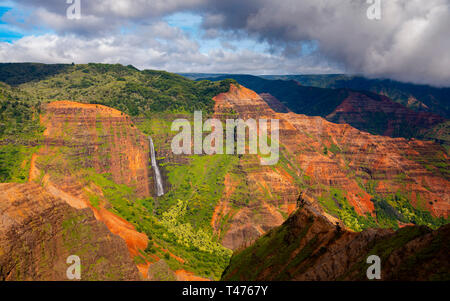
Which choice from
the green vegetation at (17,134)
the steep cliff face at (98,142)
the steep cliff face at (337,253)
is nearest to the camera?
the steep cliff face at (337,253)

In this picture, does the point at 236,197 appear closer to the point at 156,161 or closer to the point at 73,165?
the point at 156,161

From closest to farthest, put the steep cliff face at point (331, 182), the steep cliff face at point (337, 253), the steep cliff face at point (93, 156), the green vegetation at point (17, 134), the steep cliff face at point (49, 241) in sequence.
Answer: the steep cliff face at point (337, 253) < the steep cliff face at point (49, 241) < the green vegetation at point (17, 134) < the steep cliff face at point (93, 156) < the steep cliff face at point (331, 182)

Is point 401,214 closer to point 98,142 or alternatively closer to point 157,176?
point 157,176

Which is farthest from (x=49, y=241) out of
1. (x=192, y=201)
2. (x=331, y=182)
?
(x=331, y=182)

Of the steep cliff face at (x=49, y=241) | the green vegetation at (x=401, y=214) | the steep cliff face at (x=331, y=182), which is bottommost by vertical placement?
the green vegetation at (x=401, y=214)

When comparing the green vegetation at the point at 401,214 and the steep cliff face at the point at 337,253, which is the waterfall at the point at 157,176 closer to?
the steep cliff face at the point at 337,253

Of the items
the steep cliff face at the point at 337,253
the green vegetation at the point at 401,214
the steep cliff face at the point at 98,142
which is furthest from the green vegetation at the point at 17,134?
the green vegetation at the point at 401,214

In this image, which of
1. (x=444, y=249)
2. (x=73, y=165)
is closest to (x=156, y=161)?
(x=73, y=165)
